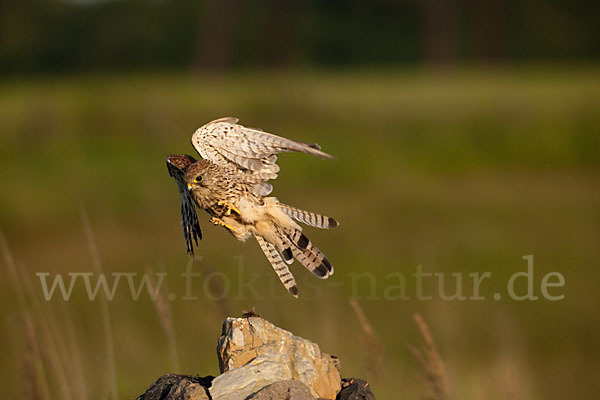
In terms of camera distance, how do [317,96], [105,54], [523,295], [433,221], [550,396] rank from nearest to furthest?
[550,396] < [523,295] < [433,221] < [317,96] < [105,54]

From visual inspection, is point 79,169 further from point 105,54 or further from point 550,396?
point 105,54

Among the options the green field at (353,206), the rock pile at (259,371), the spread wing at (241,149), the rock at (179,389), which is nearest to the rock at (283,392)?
the rock pile at (259,371)

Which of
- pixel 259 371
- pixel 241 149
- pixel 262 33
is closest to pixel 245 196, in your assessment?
pixel 241 149

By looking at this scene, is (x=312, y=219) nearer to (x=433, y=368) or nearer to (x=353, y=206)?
(x=433, y=368)

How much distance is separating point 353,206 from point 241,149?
1340 centimetres

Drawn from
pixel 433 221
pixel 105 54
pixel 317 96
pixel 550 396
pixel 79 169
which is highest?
pixel 105 54

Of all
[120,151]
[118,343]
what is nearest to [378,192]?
[120,151]

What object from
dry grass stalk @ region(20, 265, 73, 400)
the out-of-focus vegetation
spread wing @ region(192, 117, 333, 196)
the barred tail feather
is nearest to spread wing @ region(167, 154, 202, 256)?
spread wing @ region(192, 117, 333, 196)

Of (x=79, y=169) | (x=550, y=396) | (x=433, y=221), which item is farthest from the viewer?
(x=79, y=169)

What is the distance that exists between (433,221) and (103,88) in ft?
30.6

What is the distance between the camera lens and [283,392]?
264 cm

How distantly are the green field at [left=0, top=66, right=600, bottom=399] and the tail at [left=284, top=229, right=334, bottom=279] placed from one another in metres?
4.54

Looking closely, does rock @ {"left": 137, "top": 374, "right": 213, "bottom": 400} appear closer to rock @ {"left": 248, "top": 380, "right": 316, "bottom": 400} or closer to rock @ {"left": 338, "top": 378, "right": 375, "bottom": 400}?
rock @ {"left": 248, "top": 380, "right": 316, "bottom": 400}

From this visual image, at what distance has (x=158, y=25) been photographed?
48.9 m
